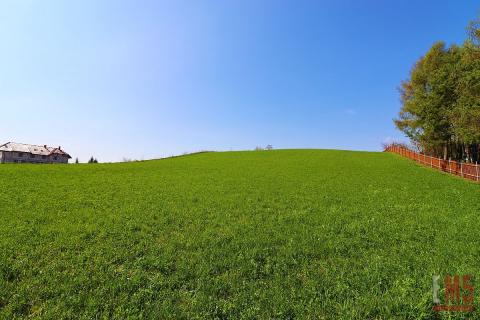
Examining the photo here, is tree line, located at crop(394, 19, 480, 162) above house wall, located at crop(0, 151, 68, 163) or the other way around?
above

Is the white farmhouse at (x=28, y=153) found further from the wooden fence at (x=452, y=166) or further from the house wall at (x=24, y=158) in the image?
the wooden fence at (x=452, y=166)

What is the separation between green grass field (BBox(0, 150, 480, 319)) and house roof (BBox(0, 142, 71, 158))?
311 feet

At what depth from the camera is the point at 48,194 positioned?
14.7 meters

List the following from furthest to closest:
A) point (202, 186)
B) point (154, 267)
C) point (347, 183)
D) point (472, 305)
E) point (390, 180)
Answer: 1. point (390, 180)
2. point (347, 183)
3. point (202, 186)
4. point (154, 267)
5. point (472, 305)

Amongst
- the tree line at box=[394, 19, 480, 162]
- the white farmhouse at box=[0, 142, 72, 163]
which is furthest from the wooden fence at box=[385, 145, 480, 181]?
the white farmhouse at box=[0, 142, 72, 163]

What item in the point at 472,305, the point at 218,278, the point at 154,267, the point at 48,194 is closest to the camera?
the point at 472,305

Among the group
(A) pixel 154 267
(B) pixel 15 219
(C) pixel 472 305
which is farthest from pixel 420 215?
(B) pixel 15 219

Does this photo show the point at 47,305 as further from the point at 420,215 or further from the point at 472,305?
the point at 420,215

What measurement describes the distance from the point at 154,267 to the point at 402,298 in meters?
5.51

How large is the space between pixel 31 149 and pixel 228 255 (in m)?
109

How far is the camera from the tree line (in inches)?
Answer: 922

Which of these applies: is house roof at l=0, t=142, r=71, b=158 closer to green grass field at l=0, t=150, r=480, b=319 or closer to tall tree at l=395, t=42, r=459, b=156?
green grass field at l=0, t=150, r=480, b=319

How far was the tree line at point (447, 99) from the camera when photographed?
76.8 ft

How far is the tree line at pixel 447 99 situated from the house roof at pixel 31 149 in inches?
4069
